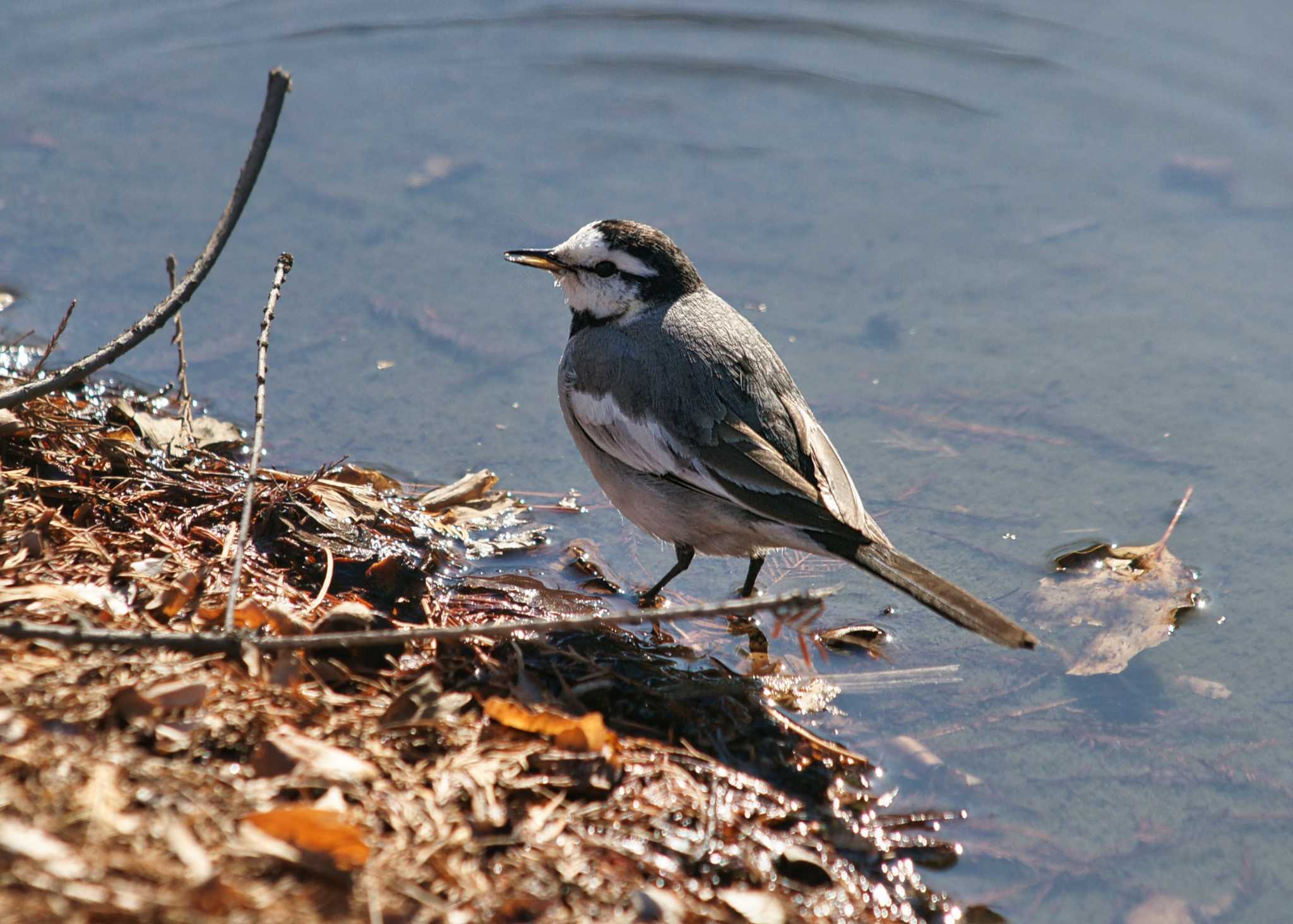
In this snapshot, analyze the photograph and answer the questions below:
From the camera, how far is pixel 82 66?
1099 centimetres

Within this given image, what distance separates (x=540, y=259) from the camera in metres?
6.41

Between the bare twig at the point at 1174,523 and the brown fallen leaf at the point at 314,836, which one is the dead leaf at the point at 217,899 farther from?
the bare twig at the point at 1174,523

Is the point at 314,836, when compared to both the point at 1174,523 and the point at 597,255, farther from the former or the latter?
the point at 1174,523

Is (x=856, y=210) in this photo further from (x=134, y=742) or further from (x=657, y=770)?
(x=134, y=742)

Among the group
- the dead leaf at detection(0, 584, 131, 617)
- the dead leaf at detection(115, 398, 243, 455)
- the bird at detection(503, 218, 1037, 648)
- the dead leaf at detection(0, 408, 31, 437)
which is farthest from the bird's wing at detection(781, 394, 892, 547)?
the dead leaf at detection(0, 408, 31, 437)

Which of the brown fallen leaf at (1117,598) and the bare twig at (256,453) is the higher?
the bare twig at (256,453)

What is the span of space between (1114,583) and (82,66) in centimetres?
965

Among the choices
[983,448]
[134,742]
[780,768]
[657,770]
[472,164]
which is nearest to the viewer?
[134,742]

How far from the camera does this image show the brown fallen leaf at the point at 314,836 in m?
3.19

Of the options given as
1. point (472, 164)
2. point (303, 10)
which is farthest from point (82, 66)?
point (472, 164)

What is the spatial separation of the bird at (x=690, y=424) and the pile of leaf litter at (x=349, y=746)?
2.06 feet

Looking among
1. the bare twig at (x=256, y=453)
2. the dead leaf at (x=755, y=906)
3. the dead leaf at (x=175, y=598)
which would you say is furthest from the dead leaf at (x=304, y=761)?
the dead leaf at (x=755, y=906)

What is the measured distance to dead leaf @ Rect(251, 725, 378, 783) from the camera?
11.6ft

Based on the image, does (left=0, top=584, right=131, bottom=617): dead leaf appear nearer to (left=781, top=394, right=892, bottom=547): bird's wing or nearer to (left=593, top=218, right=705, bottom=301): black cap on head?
(left=781, top=394, right=892, bottom=547): bird's wing
